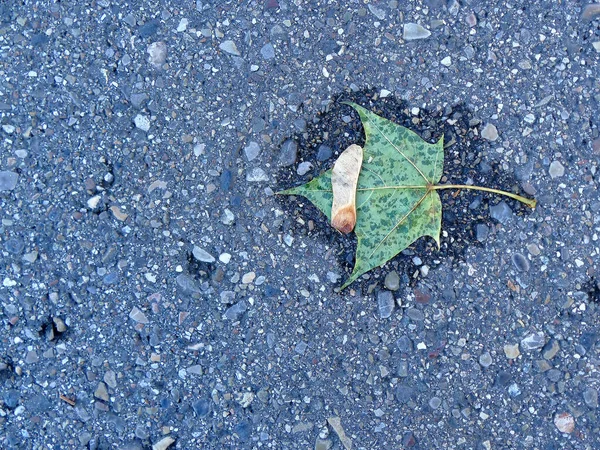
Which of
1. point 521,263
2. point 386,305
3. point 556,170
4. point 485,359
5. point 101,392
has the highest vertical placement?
point 556,170

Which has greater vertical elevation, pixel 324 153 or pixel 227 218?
pixel 324 153

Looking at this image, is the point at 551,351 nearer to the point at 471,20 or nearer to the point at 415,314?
the point at 415,314

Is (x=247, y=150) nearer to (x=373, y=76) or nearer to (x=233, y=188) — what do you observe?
(x=233, y=188)

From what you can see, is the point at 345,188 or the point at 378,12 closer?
the point at 345,188

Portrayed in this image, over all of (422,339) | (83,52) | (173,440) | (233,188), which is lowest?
(173,440)

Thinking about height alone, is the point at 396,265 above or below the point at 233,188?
below

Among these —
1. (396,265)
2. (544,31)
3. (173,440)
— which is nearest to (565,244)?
(396,265)

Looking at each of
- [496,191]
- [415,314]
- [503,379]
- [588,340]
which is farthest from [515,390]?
[496,191]
